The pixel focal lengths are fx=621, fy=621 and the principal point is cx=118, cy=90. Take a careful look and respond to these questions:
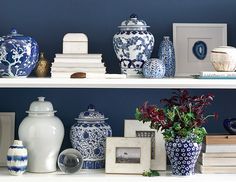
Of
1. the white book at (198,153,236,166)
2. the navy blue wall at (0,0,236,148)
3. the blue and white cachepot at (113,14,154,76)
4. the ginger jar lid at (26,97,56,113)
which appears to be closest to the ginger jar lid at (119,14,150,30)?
the blue and white cachepot at (113,14,154,76)

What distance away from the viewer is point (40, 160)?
2.07 m

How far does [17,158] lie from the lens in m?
2.01

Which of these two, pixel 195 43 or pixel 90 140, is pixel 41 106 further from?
pixel 195 43

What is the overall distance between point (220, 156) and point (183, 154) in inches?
6.2

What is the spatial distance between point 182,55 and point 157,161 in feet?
1.26

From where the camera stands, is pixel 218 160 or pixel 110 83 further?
pixel 218 160

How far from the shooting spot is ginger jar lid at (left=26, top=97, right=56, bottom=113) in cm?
207

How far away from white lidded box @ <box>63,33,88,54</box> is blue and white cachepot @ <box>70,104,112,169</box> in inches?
7.8

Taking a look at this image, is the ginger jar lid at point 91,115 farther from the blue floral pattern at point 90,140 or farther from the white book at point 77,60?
the white book at point 77,60

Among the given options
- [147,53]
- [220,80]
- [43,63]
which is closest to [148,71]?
[147,53]

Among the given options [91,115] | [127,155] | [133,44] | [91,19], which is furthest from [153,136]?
[91,19]

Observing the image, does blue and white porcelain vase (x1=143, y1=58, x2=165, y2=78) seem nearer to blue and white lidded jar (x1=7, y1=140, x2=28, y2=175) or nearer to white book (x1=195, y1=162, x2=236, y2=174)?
white book (x1=195, y1=162, x2=236, y2=174)

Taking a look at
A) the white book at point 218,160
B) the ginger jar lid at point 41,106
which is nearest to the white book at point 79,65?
the ginger jar lid at point 41,106

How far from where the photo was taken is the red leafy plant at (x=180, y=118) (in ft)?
6.56
